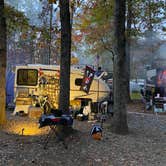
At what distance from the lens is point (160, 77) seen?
21562 millimetres

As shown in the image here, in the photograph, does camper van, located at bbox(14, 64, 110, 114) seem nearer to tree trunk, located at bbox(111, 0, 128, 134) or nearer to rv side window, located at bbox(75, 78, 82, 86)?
rv side window, located at bbox(75, 78, 82, 86)

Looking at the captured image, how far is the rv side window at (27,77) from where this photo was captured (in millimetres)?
16562

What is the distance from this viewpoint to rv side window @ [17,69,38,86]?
652 inches

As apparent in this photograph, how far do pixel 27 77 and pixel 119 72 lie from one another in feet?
21.6

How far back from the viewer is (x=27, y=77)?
16.6 m

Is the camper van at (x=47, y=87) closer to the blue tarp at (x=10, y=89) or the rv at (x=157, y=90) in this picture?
the blue tarp at (x=10, y=89)

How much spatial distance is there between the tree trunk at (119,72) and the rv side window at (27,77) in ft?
20.4

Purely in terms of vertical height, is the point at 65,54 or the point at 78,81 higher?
the point at 65,54

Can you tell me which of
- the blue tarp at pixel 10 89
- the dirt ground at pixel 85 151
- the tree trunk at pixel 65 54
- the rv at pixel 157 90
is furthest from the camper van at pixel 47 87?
the tree trunk at pixel 65 54

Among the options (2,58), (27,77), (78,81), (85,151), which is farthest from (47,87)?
(85,151)

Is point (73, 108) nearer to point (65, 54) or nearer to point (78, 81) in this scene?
point (78, 81)

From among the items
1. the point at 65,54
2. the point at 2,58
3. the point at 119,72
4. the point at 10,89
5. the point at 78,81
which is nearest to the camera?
the point at 65,54

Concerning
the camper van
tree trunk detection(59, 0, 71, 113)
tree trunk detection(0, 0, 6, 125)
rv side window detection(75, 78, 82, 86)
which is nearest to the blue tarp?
the camper van

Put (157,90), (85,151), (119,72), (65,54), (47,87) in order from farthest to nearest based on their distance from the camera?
1. (157,90)
2. (47,87)
3. (119,72)
4. (65,54)
5. (85,151)
